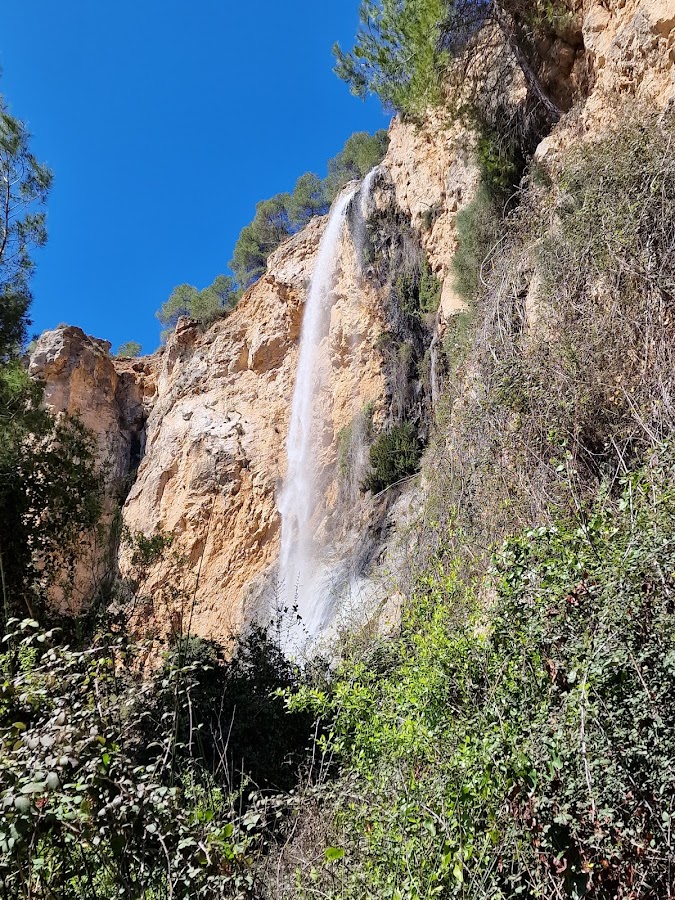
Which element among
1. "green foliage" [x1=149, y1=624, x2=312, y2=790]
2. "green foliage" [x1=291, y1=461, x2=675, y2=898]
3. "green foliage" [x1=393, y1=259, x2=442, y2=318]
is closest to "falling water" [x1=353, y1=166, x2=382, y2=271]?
"green foliage" [x1=393, y1=259, x2=442, y2=318]

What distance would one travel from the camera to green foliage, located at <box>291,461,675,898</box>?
8.32ft

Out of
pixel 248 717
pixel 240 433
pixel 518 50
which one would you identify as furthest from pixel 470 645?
pixel 240 433

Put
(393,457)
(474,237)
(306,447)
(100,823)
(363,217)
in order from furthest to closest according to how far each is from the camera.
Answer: (363,217) < (306,447) < (393,457) < (474,237) < (100,823)

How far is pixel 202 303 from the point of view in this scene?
81.3 ft

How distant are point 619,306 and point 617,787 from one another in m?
4.63

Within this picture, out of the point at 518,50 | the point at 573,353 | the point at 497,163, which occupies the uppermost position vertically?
the point at 518,50

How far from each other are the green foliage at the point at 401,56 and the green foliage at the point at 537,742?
961 cm

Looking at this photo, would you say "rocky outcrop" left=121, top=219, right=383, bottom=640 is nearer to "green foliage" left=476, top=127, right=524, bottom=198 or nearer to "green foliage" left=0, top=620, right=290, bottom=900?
"green foliage" left=476, top=127, right=524, bottom=198

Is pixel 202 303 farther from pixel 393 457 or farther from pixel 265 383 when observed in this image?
pixel 393 457

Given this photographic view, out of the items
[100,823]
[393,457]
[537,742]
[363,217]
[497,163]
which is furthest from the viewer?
[363,217]

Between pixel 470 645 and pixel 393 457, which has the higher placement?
pixel 393 457

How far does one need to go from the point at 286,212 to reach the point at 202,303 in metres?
5.75

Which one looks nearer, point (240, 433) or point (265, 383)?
point (240, 433)

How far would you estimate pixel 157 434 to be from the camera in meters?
21.2
